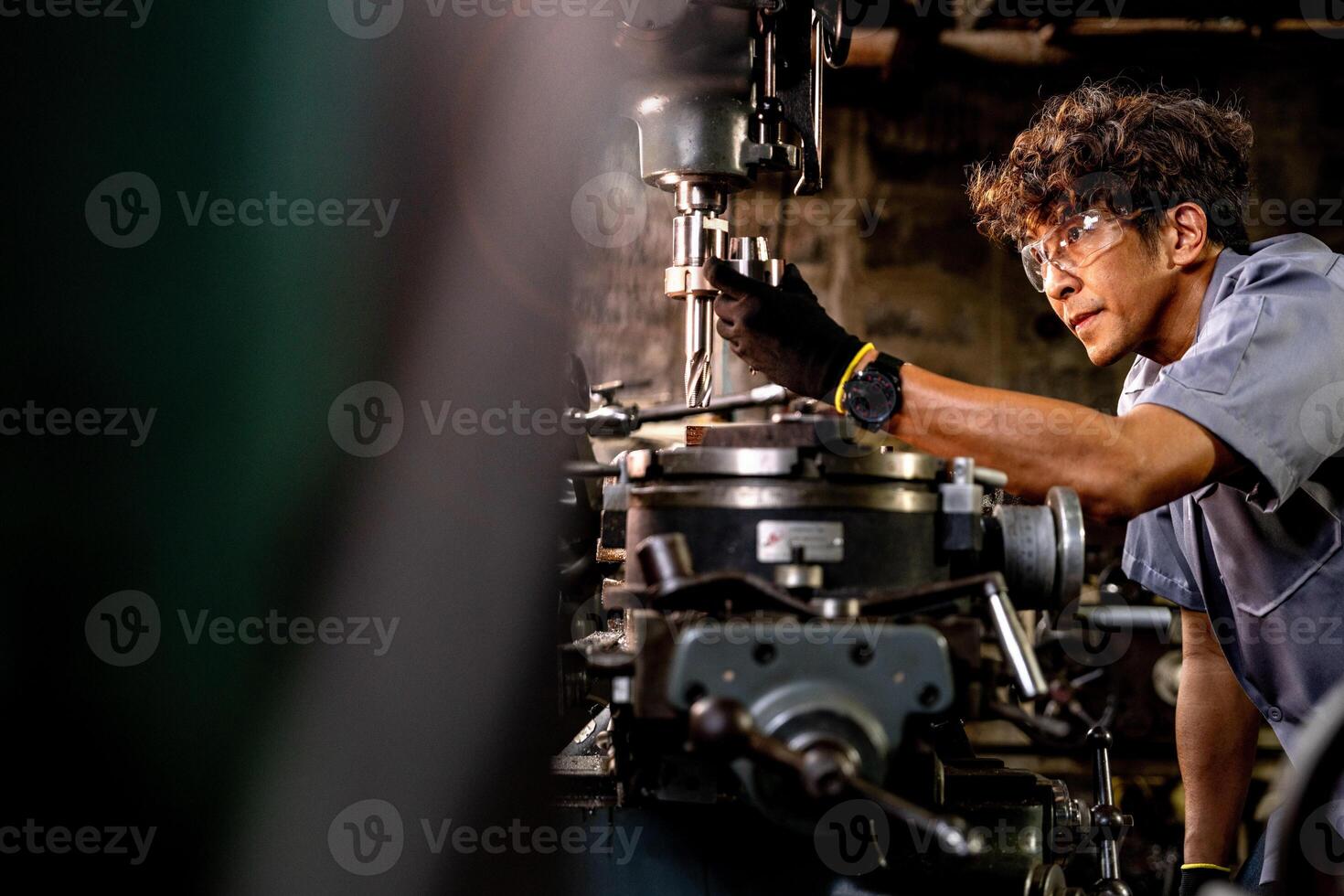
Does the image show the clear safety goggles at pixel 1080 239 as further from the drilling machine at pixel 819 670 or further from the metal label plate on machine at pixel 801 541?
the metal label plate on machine at pixel 801 541

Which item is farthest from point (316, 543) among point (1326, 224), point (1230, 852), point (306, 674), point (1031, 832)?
point (1326, 224)

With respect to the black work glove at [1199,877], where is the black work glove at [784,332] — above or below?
above

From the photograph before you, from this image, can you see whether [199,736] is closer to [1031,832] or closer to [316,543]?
[316,543]

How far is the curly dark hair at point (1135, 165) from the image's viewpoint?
5.68 feet

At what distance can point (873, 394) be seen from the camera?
129cm

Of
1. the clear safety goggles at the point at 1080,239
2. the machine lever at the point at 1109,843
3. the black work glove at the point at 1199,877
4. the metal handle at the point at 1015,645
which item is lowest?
the black work glove at the point at 1199,877

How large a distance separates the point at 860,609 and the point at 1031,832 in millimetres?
303

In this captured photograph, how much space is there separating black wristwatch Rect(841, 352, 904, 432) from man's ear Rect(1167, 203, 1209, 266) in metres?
0.66

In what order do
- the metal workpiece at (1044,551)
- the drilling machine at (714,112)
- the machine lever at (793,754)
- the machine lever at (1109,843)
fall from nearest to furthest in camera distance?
the machine lever at (793,754), the metal workpiece at (1044,551), the machine lever at (1109,843), the drilling machine at (714,112)

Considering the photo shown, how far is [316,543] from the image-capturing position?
0.81m

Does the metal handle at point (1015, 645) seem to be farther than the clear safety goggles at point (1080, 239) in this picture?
No

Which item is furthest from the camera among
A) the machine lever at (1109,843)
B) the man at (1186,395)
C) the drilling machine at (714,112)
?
the man at (1186,395)

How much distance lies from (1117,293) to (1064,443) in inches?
19.4

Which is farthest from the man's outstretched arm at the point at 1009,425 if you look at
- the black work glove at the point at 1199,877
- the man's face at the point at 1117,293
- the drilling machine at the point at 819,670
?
the black work glove at the point at 1199,877
